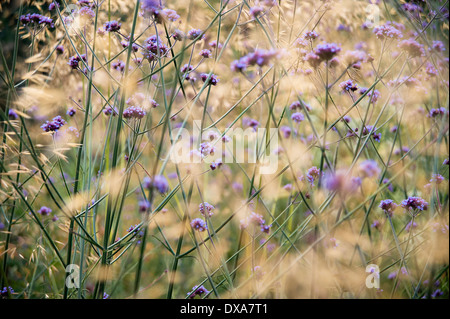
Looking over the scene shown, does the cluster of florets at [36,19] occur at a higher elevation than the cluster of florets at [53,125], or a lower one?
higher

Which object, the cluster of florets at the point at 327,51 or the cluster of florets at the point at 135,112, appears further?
the cluster of florets at the point at 135,112

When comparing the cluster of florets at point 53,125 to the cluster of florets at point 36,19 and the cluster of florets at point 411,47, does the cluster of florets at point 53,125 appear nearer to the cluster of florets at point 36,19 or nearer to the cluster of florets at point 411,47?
the cluster of florets at point 36,19

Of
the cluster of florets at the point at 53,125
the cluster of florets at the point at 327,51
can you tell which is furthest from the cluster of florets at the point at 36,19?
the cluster of florets at the point at 327,51

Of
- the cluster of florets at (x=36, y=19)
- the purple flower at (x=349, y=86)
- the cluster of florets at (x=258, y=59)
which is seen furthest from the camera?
the cluster of florets at (x=36, y=19)

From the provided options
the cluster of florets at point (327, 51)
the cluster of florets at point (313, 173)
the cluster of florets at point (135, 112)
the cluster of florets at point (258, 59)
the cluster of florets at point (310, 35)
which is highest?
the cluster of florets at point (310, 35)

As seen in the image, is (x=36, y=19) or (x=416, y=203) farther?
(x=36, y=19)

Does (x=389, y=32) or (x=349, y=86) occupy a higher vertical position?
(x=389, y=32)

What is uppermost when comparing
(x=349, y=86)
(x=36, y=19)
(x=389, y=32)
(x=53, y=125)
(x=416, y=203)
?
(x=36, y=19)

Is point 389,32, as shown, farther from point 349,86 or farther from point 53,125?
point 53,125

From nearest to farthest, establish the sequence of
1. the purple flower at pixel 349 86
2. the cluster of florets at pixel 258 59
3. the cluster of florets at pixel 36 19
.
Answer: the cluster of florets at pixel 258 59 → the purple flower at pixel 349 86 → the cluster of florets at pixel 36 19

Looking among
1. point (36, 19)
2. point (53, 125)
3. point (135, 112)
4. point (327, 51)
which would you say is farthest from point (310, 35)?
point (36, 19)
